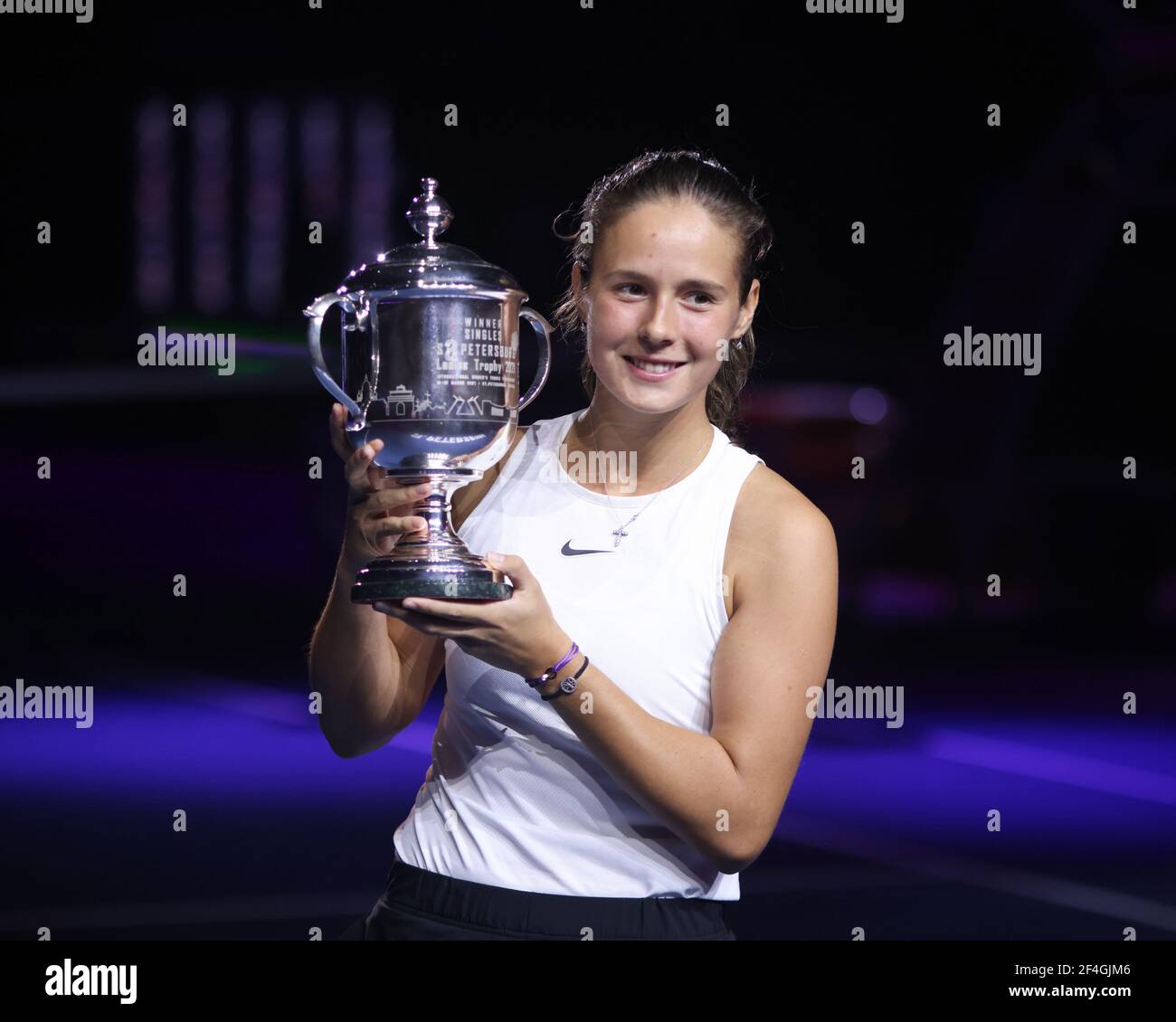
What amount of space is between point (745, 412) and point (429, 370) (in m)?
2.79

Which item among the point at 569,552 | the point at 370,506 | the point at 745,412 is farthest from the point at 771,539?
the point at 745,412

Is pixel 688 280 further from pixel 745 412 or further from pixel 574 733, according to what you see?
pixel 745 412

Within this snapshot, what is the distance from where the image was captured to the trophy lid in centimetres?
169

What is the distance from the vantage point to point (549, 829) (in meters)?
1.70

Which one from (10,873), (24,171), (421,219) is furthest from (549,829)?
(24,171)

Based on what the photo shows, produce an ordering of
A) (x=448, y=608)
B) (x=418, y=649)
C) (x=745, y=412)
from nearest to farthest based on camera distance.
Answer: (x=448, y=608), (x=418, y=649), (x=745, y=412)

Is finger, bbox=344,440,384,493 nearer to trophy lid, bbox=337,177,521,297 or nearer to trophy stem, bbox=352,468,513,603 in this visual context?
trophy stem, bbox=352,468,513,603

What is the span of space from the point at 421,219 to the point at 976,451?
5.00 meters

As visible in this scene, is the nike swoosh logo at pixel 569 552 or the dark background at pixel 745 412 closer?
the nike swoosh logo at pixel 569 552

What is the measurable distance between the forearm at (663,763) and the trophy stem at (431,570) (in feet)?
0.38

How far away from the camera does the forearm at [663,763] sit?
5.26 ft

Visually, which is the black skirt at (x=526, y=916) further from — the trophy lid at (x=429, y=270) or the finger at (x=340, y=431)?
the trophy lid at (x=429, y=270)

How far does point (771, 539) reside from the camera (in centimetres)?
177

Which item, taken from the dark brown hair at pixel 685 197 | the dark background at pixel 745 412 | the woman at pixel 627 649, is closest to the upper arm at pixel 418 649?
the woman at pixel 627 649
